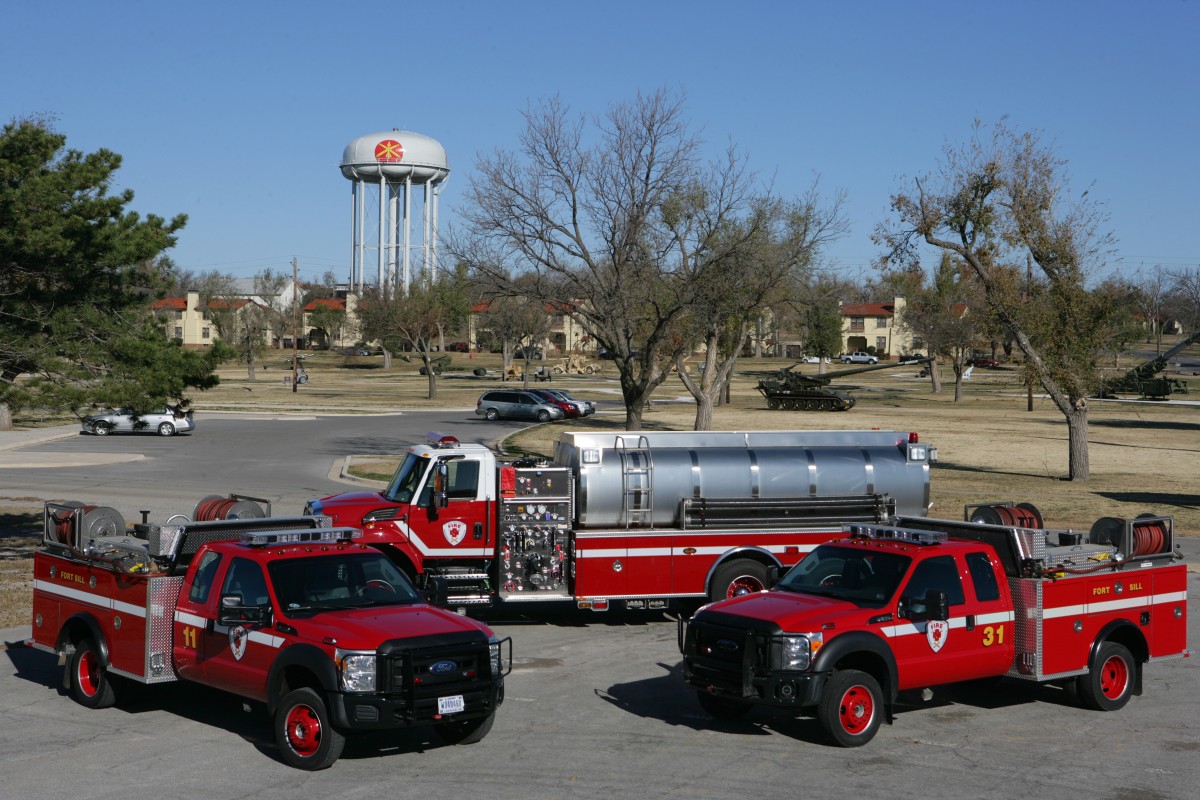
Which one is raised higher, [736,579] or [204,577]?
[204,577]

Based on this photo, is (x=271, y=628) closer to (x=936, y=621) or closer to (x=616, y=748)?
(x=616, y=748)

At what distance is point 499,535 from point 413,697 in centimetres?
613

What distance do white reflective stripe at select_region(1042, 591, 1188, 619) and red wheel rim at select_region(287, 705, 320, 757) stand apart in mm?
6804

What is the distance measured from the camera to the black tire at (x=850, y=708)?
10.7m

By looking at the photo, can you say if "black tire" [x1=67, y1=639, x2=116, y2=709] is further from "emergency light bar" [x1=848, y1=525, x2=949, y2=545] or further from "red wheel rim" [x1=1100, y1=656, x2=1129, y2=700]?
"red wheel rim" [x1=1100, y1=656, x2=1129, y2=700]

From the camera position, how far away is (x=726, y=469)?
16.8 metres

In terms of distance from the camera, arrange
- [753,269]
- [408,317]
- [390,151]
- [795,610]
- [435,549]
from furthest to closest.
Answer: [390,151] < [408,317] < [753,269] < [435,549] < [795,610]

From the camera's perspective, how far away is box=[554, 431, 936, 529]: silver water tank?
53.7 feet

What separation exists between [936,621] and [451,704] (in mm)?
4476

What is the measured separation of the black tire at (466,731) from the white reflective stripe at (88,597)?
3055mm

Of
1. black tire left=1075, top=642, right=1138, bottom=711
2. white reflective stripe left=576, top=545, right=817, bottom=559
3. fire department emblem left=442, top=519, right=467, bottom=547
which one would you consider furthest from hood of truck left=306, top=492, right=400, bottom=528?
black tire left=1075, top=642, right=1138, bottom=711

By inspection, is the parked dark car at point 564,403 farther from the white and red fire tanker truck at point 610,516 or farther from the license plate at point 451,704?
the license plate at point 451,704

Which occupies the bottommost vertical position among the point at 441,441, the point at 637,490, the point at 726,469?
the point at 637,490

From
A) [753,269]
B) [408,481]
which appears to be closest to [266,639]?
[408,481]
